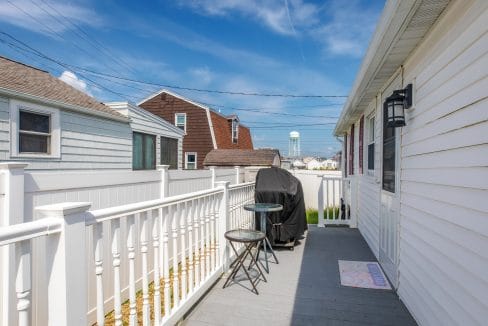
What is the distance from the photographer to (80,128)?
7.27 m

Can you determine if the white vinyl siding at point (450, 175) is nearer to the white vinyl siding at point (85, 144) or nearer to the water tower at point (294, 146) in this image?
the white vinyl siding at point (85, 144)

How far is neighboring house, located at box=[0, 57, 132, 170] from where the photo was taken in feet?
18.9

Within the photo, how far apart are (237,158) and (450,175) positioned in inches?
544

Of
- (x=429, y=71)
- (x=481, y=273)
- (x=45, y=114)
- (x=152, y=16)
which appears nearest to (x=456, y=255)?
(x=481, y=273)

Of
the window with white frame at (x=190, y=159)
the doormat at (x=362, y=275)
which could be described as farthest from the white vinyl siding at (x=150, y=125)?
the doormat at (x=362, y=275)

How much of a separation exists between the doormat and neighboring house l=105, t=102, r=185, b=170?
7.21 meters

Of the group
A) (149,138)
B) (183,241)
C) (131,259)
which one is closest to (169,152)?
(149,138)

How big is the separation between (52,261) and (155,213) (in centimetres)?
99

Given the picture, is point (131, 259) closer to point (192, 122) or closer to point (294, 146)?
point (192, 122)

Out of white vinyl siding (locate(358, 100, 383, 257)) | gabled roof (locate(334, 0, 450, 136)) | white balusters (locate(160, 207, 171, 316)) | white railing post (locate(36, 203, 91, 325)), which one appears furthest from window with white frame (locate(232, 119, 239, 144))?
white railing post (locate(36, 203, 91, 325))

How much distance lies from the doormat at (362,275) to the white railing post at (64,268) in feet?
9.68

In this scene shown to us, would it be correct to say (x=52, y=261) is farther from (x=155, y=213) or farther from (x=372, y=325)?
(x=372, y=325)

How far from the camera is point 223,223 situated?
3.60 metres

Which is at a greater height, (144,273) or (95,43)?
(95,43)
